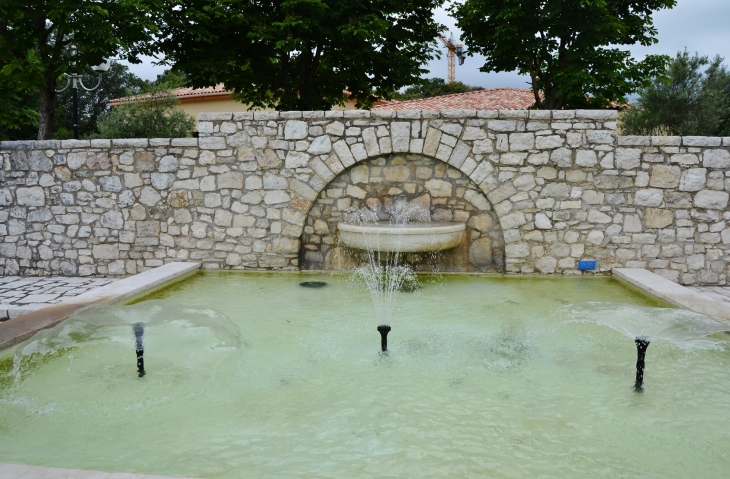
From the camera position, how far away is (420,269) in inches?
266

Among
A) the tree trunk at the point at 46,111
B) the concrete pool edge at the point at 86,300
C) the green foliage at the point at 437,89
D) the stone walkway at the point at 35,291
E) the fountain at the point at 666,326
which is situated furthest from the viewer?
the green foliage at the point at 437,89

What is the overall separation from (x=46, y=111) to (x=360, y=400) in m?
8.53

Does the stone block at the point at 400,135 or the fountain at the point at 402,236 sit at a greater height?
the stone block at the point at 400,135

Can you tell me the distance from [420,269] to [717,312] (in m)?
3.15

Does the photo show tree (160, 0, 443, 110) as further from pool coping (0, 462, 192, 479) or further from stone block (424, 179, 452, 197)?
pool coping (0, 462, 192, 479)

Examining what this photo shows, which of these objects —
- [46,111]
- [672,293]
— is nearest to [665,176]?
[672,293]

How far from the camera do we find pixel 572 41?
43.3ft

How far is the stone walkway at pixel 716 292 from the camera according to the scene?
577 cm

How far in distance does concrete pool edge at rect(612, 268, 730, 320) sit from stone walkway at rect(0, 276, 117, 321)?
5755 millimetres

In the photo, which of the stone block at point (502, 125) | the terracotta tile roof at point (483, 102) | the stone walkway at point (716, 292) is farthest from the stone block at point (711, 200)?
the terracotta tile roof at point (483, 102)

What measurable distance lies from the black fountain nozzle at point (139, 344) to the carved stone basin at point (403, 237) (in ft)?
10.1

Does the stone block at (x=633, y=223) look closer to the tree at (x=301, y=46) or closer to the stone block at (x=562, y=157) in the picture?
the stone block at (x=562, y=157)

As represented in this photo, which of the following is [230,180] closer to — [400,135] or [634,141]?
[400,135]

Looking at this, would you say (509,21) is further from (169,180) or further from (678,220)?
(169,180)
